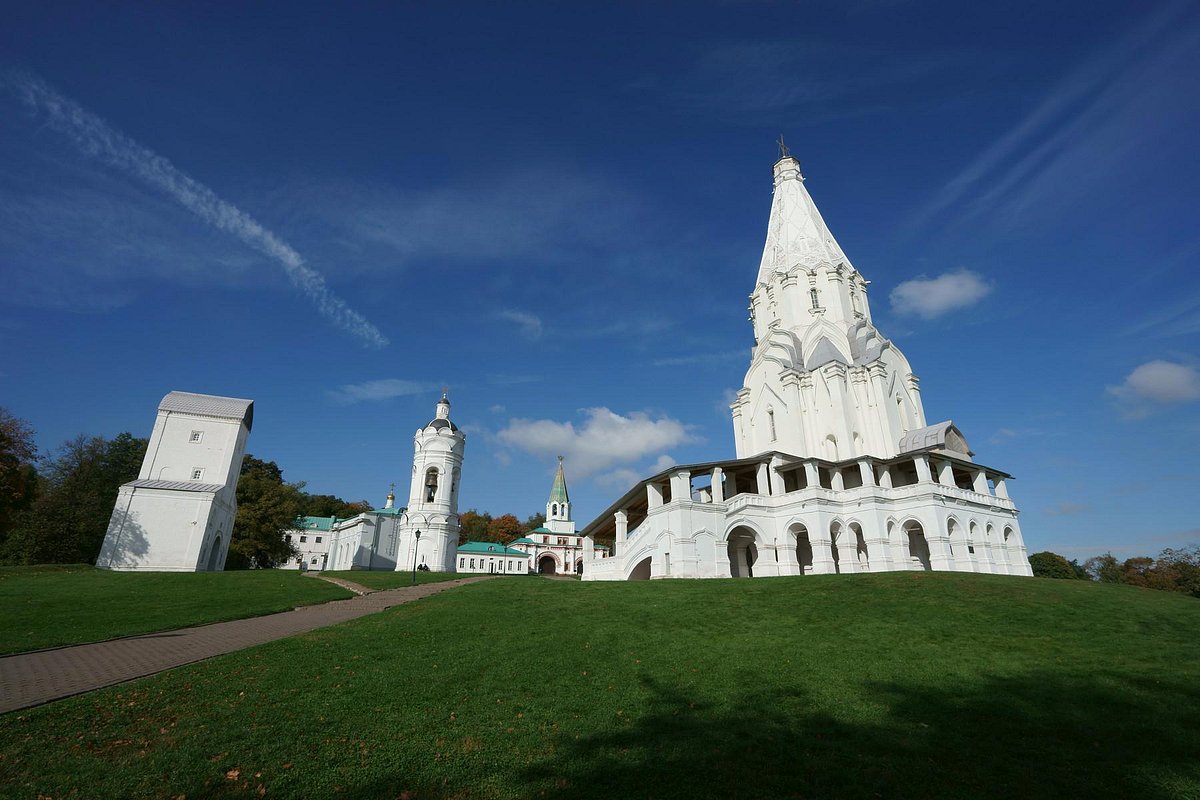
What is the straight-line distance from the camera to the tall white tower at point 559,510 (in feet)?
296

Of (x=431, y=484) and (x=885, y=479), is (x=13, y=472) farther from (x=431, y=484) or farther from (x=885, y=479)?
(x=885, y=479)

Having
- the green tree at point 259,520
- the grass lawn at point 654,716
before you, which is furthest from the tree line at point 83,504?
the grass lawn at point 654,716

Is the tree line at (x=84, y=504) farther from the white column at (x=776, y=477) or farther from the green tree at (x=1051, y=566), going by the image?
the green tree at (x=1051, y=566)

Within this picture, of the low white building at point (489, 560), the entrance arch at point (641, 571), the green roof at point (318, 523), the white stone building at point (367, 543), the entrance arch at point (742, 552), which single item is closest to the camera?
the entrance arch at point (742, 552)

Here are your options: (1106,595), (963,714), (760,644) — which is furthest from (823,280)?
(963,714)

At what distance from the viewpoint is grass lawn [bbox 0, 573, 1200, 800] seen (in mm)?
5996

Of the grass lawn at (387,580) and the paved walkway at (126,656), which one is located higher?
the grass lawn at (387,580)

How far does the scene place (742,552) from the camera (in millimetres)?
33375

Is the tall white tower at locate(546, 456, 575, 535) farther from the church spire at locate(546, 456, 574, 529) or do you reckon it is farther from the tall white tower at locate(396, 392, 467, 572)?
the tall white tower at locate(396, 392, 467, 572)

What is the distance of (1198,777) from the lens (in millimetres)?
6305

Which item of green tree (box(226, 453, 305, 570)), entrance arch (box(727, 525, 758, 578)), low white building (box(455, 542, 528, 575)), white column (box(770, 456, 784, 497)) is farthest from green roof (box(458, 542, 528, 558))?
white column (box(770, 456, 784, 497))

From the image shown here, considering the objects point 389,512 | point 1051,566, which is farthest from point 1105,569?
→ point 389,512

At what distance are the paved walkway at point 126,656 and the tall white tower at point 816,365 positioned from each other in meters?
29.4

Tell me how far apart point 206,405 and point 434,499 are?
19155 millimetres
